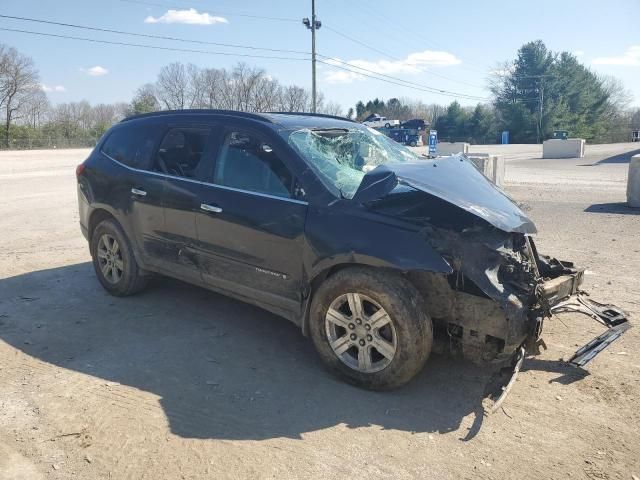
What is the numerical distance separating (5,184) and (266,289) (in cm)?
1641

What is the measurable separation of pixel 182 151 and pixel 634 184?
10.0 m

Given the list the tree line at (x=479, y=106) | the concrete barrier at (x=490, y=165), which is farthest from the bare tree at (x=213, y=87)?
the concrete barrier at (x=490, y=165)

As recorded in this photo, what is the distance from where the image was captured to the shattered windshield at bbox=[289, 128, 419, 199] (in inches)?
156

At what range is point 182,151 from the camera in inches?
190

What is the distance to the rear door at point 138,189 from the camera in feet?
16.0

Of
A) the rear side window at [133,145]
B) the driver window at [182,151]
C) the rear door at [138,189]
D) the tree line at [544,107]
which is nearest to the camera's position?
the driver window at [182,151]

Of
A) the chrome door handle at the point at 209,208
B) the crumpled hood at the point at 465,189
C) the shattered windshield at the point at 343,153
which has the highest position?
the shattered windshield at the point at 343,153

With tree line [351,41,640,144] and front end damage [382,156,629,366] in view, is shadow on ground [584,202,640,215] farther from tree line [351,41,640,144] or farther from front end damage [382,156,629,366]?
tree line [351,41,640,144]

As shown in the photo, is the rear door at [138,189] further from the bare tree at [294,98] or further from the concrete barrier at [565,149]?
the bare tree at [294,98]

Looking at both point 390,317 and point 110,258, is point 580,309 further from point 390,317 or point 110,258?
point 110,258

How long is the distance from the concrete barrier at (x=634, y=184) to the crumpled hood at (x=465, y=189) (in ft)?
27.7

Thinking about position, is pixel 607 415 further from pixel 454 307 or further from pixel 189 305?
pixel 189 305

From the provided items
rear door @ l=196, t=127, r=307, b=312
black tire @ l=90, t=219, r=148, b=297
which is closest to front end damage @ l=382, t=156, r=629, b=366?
rear door @ l=196, t=127, r=307, b=312

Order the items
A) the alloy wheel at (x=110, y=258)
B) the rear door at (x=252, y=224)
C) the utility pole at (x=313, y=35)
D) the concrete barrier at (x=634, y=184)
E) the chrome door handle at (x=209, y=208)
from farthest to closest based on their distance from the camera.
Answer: the utility pole at (x=313, y=35) < the concrete barrier at (x=634, y=184) < the alloy wheel at (x=110, y=258) < the chrome door handle at (x=209, y=208) < the rear door at (x=252, y=224)
